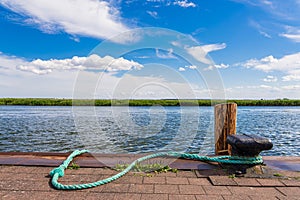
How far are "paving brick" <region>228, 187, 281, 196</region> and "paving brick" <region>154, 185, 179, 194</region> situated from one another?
2.44 ft

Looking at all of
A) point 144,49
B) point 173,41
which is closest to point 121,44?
point 144,49

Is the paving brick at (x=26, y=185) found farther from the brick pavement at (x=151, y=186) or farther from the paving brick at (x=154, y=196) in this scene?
the paving brick at (x=154, y=196)

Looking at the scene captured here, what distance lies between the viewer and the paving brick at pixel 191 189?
3.34 meters

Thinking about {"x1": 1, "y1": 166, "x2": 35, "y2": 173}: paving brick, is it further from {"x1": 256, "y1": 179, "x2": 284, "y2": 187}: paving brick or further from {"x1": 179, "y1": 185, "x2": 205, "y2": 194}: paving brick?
{"x1": 256, "y1": 179, "x2": 284, "y2": 187}: paving brick

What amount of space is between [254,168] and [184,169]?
1117 mm

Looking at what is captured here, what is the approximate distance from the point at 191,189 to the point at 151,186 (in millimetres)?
544

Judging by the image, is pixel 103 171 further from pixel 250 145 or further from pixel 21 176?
pixel 250 145

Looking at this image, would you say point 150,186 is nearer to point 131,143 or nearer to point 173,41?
point 173,41

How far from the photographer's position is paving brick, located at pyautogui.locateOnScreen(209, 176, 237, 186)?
364cm

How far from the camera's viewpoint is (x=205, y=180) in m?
3.79

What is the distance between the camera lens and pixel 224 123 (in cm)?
512

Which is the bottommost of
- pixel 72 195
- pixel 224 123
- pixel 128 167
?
pixel 72 195

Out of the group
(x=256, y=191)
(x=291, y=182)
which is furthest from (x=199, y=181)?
(x=291, y=182)

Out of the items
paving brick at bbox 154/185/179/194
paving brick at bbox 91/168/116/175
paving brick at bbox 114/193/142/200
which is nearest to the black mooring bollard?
paving brick at bbox 154/185/179/194
